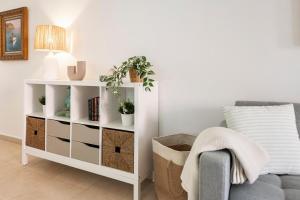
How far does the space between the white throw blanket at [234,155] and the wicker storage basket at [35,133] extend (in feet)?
5.36

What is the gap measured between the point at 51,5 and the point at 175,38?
1.59 m

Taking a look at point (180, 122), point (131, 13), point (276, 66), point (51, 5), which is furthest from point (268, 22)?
point (51, 5)

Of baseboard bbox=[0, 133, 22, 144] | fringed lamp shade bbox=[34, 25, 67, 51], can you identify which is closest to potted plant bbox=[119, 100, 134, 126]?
fringed lamp shade bbox=[34, 25, 67, 51]

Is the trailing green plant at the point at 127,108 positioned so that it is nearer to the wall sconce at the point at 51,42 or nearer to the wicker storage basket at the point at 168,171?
the wicker storage basket at the point at 168,171

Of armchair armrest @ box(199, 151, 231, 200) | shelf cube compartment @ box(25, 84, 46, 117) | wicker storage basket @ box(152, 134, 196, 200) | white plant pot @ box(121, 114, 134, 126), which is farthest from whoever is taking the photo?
shelf cube compartment @ box(25, 84, 46, 117)

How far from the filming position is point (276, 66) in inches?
64.0

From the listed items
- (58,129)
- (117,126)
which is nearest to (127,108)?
(117,126)

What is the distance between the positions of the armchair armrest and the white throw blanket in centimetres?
4

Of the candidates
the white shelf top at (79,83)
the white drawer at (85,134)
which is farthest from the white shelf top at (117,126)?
the white shelf top at (79,83)

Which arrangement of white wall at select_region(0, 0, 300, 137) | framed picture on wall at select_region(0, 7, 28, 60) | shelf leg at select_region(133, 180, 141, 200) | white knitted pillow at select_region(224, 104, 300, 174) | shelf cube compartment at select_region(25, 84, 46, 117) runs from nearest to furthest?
white knitted pillow at select_region(224, 104, 300, 174)
white wall at select_region(0, 0, 300, 137)
shelf leg at select_region(133, 180, 141, 200)
shelf cube compartment at select_region(25, 84, 46, 117)
framed picture on wall at select_region(0, 7, 28, 60)

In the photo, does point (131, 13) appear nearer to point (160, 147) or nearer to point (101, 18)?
point (101, 18)

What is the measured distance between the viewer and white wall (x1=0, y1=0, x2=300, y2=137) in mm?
1612

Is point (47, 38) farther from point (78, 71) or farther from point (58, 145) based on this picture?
point (58, 145)

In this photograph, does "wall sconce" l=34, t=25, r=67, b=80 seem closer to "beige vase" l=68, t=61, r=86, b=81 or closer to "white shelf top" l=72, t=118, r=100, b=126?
"beige vase" l=68, t=61, r=86, b=81
